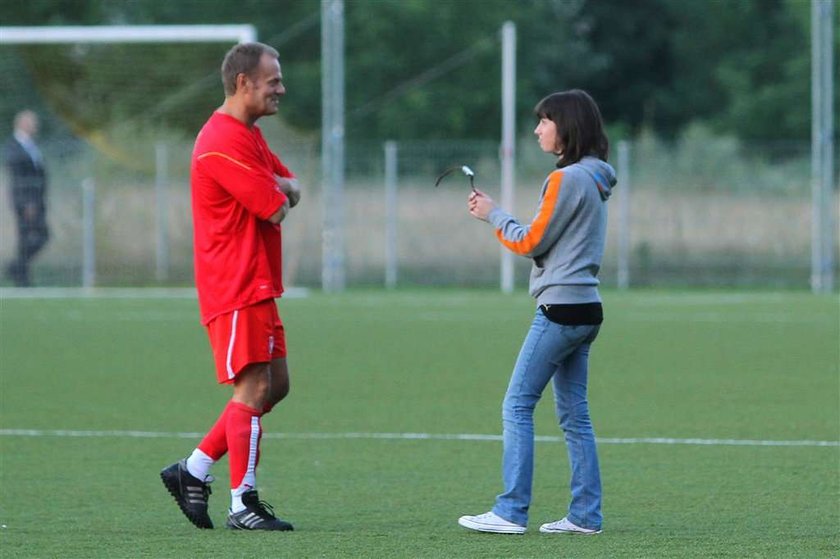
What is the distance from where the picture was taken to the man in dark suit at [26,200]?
25344mm

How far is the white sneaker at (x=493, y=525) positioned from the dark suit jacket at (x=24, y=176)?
19.7 meters

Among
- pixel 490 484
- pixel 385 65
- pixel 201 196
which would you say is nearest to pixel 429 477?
pixel 490 484

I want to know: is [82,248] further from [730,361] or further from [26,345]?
[730,361]

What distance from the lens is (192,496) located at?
22.4ft

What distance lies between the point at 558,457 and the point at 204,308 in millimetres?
2756

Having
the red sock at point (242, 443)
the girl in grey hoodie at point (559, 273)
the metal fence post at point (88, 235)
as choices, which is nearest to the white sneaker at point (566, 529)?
the girl in grey hoodie at point (559, 273)

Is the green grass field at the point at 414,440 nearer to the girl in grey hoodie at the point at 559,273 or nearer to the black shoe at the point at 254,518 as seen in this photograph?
the black shoe at the point at 254,518

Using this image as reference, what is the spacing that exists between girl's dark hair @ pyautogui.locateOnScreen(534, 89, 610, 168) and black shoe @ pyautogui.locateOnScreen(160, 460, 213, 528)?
193cm

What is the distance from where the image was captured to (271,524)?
667 cm

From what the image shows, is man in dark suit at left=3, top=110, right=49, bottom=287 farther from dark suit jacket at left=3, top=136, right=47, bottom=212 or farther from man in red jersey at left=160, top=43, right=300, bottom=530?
man in red jersey at left=160, top=43, right=300, bottom=530

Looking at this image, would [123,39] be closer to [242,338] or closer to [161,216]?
[161,216]

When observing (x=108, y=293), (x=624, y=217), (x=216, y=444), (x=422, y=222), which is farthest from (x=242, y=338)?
(x=422, y=222)

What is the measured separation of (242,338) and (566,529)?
1.45 m

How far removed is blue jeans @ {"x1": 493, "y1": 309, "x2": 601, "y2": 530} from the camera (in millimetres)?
6531
